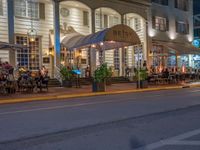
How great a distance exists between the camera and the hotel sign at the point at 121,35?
2278 cm

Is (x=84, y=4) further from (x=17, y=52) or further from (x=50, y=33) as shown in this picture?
(x=17, y=52)

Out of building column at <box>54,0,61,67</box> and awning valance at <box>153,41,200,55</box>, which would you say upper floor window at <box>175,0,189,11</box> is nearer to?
awning valance at <box>153,41,200,55</box>

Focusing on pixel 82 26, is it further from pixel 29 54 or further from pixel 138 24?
pixel 138 24

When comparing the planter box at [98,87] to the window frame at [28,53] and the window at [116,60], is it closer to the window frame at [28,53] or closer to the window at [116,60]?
the window frame at [28,53]

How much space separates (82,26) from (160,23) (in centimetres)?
1014

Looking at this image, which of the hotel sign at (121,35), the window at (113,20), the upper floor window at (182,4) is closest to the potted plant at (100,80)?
the hotel sign at (121,35)

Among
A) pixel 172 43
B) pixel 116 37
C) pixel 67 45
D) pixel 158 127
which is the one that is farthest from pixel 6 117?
pixel 172 43

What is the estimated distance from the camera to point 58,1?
25391mm

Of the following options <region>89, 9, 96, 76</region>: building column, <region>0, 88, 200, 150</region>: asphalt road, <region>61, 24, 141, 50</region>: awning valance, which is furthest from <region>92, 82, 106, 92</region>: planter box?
<region>0, 88, 200, 150</region>: asphalt road

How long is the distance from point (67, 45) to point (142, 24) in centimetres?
1038

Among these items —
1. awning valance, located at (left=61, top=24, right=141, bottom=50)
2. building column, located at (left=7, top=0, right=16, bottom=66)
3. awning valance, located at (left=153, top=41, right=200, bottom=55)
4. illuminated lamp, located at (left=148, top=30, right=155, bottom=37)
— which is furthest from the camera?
illuminated lamp, located at (left=148, top=30, right=155, bottom=37)

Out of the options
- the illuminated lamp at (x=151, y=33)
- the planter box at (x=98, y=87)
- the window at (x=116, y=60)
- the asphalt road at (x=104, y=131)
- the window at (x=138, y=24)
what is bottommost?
the asphalt road at (x=104, y=131)

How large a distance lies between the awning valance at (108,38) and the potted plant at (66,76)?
2.31m

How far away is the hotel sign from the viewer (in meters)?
22.8
